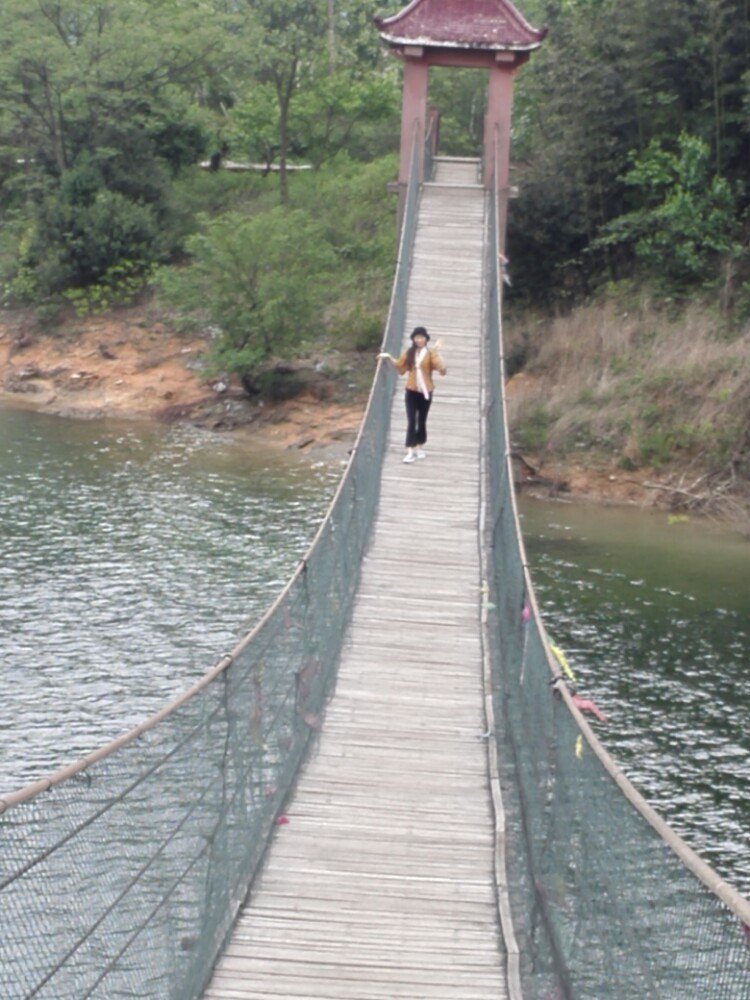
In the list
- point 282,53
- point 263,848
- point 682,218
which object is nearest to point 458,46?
point 682,218

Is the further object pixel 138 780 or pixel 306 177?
pixel 306 177

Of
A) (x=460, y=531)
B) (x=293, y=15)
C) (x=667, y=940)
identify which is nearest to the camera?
(x=667, y=940)

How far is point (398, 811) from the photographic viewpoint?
7781mm

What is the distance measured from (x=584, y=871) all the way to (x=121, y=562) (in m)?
12.5

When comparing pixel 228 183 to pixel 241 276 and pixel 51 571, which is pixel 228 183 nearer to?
pixel 241 276

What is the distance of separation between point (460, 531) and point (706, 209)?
44.9ft

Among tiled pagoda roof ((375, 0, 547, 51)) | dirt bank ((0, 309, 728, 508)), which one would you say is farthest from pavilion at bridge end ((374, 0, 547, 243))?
dirt bank ((0, 309, 728, 508))

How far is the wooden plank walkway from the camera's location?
6281mm

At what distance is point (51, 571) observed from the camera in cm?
1706

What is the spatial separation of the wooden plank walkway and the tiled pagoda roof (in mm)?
9907

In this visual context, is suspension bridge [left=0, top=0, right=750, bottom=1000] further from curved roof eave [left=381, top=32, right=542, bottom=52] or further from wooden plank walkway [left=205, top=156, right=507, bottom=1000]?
curved roof eave [left=381, top=32, right=542, bottom=52]

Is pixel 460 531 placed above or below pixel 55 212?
below

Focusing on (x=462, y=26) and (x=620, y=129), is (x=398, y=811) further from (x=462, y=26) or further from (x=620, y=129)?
(x=620, y=129)

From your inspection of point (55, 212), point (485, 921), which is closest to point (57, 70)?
point (55, 212)
